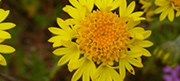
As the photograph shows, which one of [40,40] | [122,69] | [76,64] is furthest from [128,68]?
[40,40]

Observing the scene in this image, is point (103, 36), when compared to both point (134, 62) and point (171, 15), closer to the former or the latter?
point (134, 62)

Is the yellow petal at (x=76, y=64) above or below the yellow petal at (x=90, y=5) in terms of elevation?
below

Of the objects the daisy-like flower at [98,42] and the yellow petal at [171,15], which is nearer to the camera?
the daisy-like flower at [98,42]

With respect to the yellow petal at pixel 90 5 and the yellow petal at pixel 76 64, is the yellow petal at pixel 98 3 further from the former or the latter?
the yellow petal at pixel 76 64

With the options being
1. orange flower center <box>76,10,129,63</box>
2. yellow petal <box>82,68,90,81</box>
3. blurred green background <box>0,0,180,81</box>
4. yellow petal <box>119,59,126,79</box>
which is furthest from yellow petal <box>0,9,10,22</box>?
blurred green background <box>0,0,180,81</box>

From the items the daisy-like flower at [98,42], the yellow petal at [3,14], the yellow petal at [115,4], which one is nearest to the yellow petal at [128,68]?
the daisy-like flower at [98,42]

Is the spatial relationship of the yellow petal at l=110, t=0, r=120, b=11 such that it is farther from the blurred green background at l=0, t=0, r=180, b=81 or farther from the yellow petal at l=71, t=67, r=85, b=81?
the blurred green background at l=0, t=0, r=180, b=81

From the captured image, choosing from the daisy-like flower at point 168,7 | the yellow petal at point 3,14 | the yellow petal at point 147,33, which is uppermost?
the yellow petal at point 3,14
